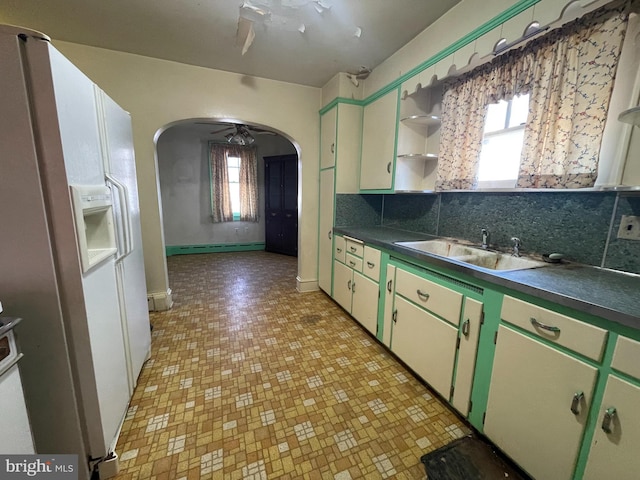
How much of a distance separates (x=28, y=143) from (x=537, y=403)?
2.17 m

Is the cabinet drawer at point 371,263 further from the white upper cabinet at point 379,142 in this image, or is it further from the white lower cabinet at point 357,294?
the white upper cabinet at point 379,142

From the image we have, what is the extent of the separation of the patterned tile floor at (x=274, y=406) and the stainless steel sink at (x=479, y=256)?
0.94 m

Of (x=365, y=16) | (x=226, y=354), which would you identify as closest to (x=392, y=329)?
(x=226, y=354)

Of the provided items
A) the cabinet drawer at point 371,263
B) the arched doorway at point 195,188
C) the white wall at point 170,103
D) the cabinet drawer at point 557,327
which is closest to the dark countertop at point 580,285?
the cabinet drawer at point 557,327

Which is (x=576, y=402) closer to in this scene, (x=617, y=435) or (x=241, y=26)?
(x=617, y=435)

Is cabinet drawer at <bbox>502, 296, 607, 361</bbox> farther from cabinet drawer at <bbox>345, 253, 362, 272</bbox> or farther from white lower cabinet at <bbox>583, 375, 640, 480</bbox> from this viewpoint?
cabinet drawer at <bbox>345, 253, 362, 272</bbox>

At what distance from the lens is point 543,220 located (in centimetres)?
154

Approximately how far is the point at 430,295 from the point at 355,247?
95 centimetres

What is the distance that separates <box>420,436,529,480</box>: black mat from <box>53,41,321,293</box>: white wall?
2592 millimetres

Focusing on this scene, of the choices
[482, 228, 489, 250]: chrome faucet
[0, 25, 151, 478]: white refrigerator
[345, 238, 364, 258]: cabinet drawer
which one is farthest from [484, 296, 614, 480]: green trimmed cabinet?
[0, 25, 151, 478]: white refrigerator

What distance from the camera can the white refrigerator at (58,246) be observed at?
2.78 feet

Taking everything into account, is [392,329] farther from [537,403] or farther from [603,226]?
[603,226]

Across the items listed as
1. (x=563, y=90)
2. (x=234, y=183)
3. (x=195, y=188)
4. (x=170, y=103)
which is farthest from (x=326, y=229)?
(x=195, y=188)

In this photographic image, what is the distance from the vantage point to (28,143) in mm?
854
